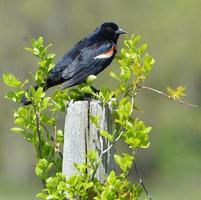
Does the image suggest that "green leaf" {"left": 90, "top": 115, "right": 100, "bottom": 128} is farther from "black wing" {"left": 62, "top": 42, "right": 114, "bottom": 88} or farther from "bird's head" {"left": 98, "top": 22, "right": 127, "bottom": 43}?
"bird's head" {"left": 98, "top": 22, "right": 127, "bottom": 43}

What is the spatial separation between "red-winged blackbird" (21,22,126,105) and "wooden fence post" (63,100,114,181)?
5.70 feet

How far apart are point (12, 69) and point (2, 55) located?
30.8 inches

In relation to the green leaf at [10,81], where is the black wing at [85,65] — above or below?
above

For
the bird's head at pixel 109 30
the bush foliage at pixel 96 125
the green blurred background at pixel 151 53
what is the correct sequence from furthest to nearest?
the green blurred background at pixel 151 53, the bird's head at pixel 109 30, the bush foliage at pixel 96 125

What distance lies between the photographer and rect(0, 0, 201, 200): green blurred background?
26016 millimetres

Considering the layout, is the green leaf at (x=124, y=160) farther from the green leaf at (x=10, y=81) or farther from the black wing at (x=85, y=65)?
the black wing at (x=85, y=65)

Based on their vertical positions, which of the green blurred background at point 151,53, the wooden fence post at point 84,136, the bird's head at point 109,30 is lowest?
the wooden fence post at point 84,136

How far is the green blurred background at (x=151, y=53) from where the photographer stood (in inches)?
1024

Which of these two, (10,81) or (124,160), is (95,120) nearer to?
(124,160)

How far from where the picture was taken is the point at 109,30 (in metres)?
6.70

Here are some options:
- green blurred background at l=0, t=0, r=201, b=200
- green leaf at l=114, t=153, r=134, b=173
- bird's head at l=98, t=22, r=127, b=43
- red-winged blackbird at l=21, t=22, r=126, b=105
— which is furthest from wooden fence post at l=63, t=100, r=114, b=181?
green blurred background at l=0, t=0, r=201, b=200

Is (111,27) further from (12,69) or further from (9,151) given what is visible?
(9,151)

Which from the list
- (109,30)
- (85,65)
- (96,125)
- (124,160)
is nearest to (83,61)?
(85,65)

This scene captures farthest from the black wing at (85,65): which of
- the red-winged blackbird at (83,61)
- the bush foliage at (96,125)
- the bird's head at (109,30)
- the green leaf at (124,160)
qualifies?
the green leaf at (124,160)
